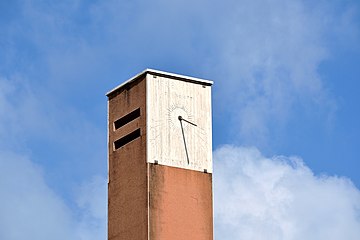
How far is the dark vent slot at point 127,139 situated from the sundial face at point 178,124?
70cm

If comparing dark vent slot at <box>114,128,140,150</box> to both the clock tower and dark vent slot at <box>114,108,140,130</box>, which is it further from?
dark vent slot at <box>114,108,140,130</box>

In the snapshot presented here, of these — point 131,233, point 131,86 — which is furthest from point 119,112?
point 131,233

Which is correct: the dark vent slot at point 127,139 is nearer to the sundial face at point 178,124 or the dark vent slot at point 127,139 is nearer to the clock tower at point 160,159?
the clock tower at point 160,159

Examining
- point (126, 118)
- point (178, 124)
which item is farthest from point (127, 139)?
point (178, 124)

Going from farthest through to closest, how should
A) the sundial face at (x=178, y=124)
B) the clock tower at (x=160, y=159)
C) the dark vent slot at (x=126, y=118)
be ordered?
the dark vent slot at (x=126, y=118) < the sundial face at (x=178, y=124) < the clock tower at (x=160, y=159)

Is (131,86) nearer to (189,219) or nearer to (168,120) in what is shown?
(168,120)

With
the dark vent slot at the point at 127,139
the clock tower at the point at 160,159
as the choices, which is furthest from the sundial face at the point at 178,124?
the dark vent slot at the point at 127,139

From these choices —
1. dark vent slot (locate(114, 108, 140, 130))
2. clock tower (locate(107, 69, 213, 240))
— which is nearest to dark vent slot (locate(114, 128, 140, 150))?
clock tower (locate(107, 69, 213, 240))

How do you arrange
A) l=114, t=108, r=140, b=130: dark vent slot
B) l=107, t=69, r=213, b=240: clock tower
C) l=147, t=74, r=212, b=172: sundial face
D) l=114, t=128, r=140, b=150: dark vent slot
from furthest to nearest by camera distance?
l=114, t=108, r=140, b=130: dark vent slot, l=114, t=128, r=140, b=150: dark vent slot, l=147, t=74, r=212, b=172: sundial face, l=107, t=69, r=213, b=240: clock tower

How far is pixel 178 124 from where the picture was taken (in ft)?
120

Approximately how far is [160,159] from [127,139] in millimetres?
1601

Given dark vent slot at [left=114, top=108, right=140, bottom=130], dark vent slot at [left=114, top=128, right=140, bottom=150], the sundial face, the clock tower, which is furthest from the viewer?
dark vent slot at [left=114, top=108, right=140, bottom=130]

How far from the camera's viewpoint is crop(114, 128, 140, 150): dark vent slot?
3629 cm

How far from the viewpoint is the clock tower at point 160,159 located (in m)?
35.1
